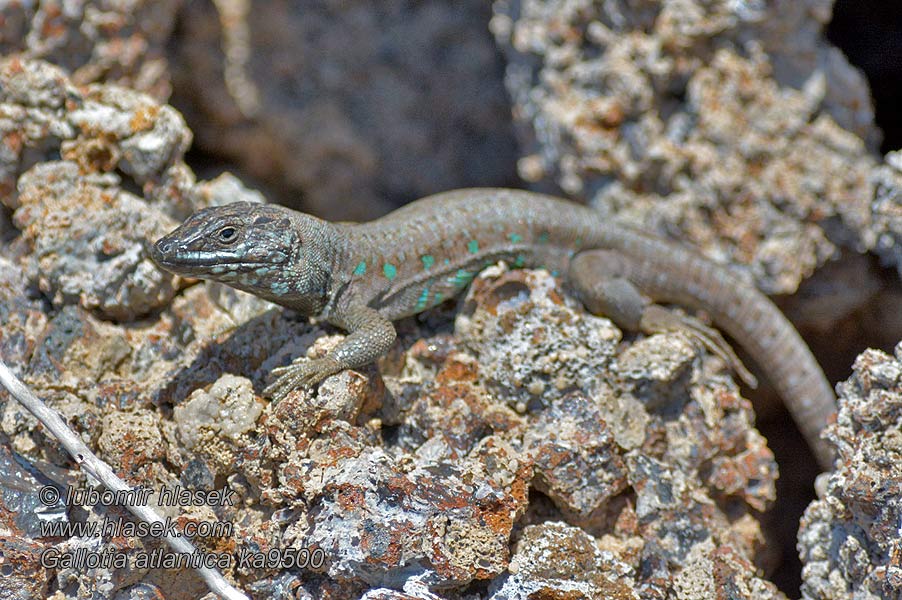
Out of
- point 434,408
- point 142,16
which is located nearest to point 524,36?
point 142,16

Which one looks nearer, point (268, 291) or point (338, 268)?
point (268, 291)

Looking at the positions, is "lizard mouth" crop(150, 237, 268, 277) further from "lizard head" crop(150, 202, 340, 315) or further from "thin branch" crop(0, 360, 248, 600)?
"thin branch" crop(0, 360, 248, 600)

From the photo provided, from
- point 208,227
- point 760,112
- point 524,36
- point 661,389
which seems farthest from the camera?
Result: point 524,36

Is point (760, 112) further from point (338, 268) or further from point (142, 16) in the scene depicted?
point (142, 16)

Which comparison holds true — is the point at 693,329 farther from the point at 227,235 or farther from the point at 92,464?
the point at 92,464

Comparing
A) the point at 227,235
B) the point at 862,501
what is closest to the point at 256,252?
the point at 227,235

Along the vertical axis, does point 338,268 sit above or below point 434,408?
above

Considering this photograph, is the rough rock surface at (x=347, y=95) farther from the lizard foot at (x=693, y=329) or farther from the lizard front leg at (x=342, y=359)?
the lizard front leg at (x=342, y=359)

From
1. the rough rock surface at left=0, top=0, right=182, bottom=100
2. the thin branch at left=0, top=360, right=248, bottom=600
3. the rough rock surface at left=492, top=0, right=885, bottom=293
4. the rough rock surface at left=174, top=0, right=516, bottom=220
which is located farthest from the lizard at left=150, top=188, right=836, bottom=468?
the rough rock surface at left=174, top=0, right=516, bottom=220
